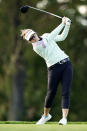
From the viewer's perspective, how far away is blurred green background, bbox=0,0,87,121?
39.1 m

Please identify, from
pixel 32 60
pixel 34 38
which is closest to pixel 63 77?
Result: pixel 34 38

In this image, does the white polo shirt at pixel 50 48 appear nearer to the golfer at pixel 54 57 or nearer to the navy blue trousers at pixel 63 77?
the golfer at pixel 54 57

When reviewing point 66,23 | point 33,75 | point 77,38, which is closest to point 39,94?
point 33,75

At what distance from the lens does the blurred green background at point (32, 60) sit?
128 feet

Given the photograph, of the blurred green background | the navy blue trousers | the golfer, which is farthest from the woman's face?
the blurred green background

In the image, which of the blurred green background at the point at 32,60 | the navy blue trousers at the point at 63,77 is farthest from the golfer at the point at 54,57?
the blurred green background at the point at 32,60

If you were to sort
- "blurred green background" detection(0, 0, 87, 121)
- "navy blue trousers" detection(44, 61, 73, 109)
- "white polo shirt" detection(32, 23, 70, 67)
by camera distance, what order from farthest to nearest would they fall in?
"blurred green background" detection(0, 0, 87, 121) → "navy blue trousers" detection(44, 61, 73, 109) → "white polo shirt" detection(32, 23, 70, 67)

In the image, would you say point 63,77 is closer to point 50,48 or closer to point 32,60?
point 50,48

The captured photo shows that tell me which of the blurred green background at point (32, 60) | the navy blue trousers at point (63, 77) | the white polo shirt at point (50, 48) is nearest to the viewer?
the white polo shirt at point (50, 48)

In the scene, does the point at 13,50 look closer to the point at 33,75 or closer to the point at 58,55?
the point at 33,75

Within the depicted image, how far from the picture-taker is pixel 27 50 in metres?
38.6

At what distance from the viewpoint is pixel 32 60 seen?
41.4 metres

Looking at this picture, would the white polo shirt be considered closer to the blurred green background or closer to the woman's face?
the woman's face

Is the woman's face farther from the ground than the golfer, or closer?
farther from the ground
